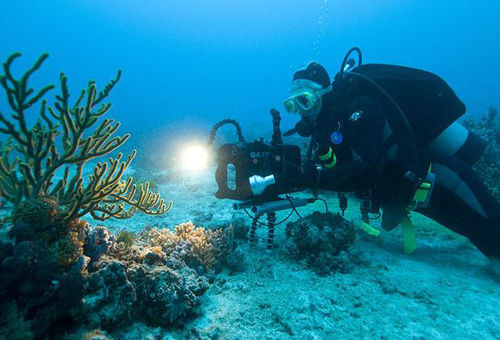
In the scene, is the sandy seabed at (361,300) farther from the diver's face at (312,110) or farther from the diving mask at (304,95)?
the diving mask at (304,95)

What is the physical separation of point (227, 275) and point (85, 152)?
255 centimetres

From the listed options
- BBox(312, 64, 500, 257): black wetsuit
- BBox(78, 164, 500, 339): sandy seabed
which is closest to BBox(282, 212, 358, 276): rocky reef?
BBox(78, 164, 500, 339): sandy seabed

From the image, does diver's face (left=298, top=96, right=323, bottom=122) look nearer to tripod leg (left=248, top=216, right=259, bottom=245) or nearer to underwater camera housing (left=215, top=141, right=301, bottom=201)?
underwater camera housing (left=215, top=141, right=301, bottom=201)

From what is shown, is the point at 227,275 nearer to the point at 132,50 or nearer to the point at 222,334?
the point at 222,334

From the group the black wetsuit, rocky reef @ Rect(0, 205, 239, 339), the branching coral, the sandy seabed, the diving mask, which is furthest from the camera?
the diving mask

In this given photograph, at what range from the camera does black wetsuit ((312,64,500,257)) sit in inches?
145

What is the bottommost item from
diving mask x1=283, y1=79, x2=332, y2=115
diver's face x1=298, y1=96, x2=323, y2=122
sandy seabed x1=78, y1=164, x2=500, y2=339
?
sandy seabed x1=78, y1=164, x2=500, y2=339

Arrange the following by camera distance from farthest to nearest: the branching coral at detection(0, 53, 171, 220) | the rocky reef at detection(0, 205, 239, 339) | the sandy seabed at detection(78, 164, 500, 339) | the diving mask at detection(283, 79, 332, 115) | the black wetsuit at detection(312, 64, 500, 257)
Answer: the diving mask at detection(283, 79, 332, 115), the black wetsuit at detection(312, 64, 500, 257), the sandy seabed at detection(78, 164, 500, 339), the branching coral at detection(0, 53, 171, 220), the rocky reef at detection(0, 205, 239, 339)

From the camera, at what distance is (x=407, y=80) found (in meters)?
4.11

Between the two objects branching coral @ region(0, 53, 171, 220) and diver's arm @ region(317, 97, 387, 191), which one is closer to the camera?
branching coral @ region(0, 53, 171, 220)

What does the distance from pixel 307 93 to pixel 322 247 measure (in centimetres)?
266

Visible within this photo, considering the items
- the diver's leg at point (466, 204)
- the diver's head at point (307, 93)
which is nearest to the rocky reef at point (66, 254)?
the diver's head at point (307, 93)

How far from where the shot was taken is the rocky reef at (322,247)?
369cm

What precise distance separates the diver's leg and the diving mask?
7.59 ft
